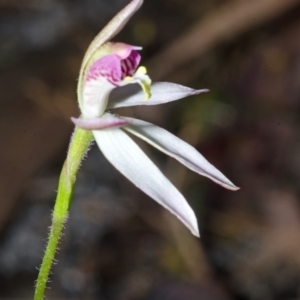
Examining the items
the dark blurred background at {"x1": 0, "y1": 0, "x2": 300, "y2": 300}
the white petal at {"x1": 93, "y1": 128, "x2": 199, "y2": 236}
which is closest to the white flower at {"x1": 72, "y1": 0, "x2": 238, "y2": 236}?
the white petal at {"x1": 93, "y1": 128, "x2": 199, "y2": 236}

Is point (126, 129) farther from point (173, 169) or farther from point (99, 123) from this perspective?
point (173, 169)

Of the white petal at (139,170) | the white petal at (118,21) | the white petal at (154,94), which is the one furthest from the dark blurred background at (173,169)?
the white petal at (118,21)

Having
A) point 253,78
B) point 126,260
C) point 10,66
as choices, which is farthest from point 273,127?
point 10,66

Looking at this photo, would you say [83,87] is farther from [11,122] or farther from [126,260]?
[126,260]

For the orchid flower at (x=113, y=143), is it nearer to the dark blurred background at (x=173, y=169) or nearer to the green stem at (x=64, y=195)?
the green stem at (x=64, y=195)

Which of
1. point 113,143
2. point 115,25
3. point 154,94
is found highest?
point 115,25

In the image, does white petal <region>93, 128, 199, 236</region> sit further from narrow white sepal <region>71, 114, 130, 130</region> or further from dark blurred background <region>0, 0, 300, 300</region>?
dark blurred background <region>0, 0, 300, 300</region>

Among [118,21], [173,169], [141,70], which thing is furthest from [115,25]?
[173,169]
